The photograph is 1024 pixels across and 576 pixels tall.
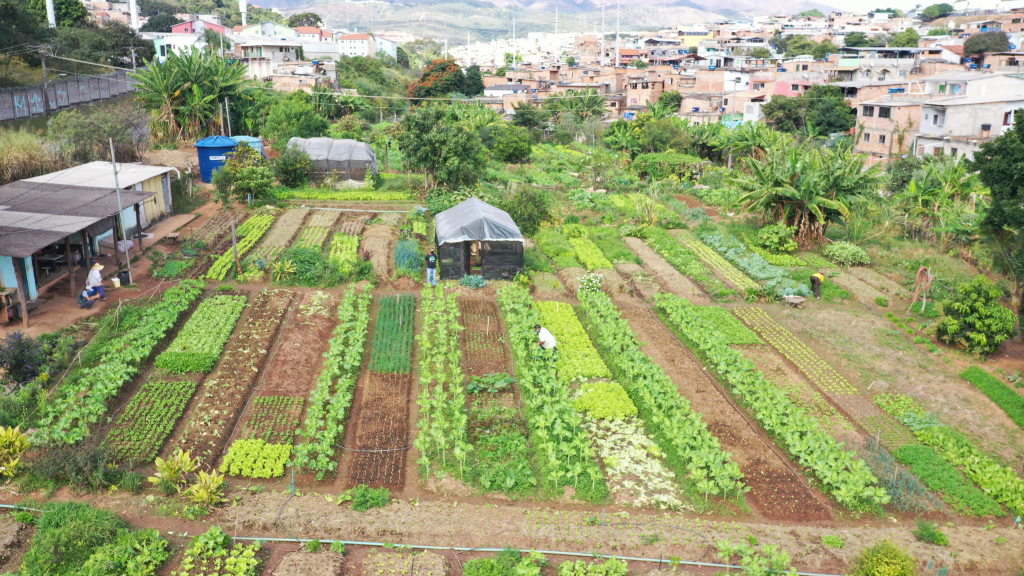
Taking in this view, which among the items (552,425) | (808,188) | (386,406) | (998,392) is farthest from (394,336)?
(808,188)

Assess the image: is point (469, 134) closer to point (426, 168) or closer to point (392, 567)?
point (426, 168)

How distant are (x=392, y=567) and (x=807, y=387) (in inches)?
367

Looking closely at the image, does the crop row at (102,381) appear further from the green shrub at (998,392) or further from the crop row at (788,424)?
the green shrub at (998,392)

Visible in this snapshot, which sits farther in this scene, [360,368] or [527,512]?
[360,368]

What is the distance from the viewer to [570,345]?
54.6 feet

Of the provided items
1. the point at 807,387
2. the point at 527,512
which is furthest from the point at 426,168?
the point at 527,512

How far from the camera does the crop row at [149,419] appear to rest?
12.2 m

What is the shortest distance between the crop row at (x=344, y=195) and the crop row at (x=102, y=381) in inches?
462

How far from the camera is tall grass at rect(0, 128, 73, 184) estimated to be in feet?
77.0

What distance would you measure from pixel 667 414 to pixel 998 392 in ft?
23.1

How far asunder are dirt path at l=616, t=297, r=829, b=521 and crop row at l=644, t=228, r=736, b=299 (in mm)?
3505

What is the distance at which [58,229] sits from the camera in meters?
17.5

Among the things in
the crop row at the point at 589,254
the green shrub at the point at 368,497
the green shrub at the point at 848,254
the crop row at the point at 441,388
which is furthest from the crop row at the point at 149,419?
the green shrub at the point at 848,254

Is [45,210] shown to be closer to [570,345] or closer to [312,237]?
[312,237]
